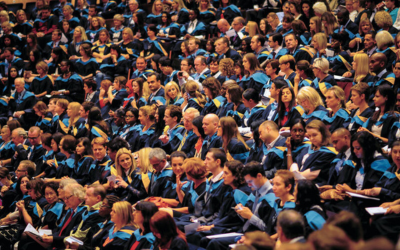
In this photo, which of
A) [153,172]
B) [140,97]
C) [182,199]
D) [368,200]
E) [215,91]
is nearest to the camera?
[368,200]

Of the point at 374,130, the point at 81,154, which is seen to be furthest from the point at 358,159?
the point at 81,154

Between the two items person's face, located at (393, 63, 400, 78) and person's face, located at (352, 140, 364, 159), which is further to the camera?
person's face, located at (393, 63, 400, 78)

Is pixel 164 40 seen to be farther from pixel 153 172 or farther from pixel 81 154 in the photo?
pixel 153 172

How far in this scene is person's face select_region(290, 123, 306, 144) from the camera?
4.71 m

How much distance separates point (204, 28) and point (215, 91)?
3.17 meters

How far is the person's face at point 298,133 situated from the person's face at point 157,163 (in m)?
1.36

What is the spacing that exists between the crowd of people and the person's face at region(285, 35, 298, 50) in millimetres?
40

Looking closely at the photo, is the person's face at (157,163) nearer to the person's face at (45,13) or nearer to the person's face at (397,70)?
the person's face at (397,70)

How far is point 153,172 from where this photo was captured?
208 inches

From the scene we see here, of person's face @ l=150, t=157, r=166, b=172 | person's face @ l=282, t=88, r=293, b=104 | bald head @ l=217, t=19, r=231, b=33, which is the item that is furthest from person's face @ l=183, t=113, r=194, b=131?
bald head @ l=217, t=19, r=231, b=33

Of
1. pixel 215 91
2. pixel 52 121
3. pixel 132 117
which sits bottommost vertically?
pixel 52 121

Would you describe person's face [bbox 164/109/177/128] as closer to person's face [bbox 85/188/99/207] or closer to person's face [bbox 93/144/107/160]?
person's face [bbox 93/144/107/160]

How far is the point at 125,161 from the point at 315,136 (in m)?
2.15

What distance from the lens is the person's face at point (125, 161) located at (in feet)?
18.0
